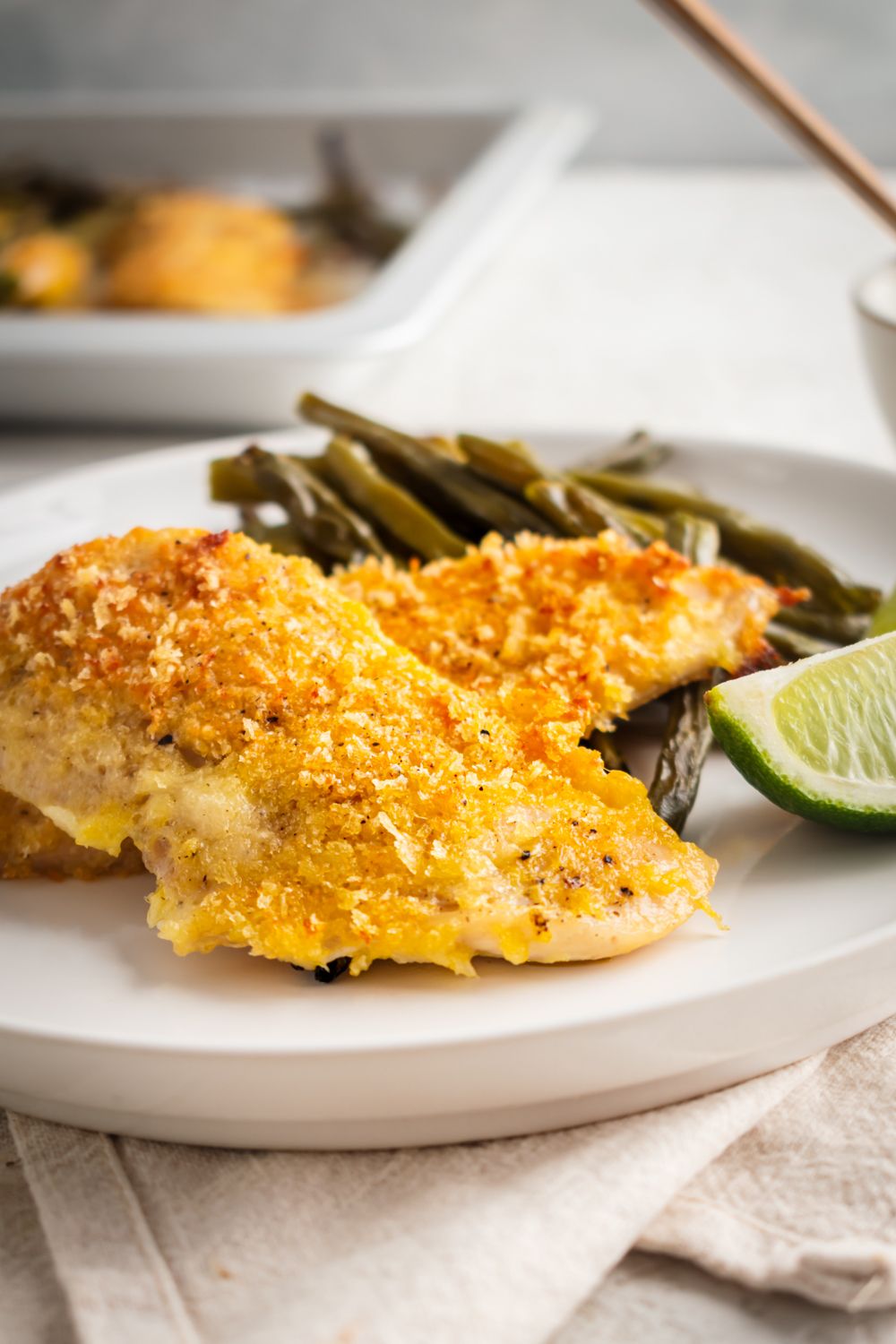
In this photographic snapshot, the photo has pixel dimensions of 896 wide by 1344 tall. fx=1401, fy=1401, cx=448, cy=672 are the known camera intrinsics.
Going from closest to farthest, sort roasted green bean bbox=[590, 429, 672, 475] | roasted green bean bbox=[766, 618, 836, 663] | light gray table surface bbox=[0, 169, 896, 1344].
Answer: roasted green bean bbox=[766, 618, 836, 663] → roasted green bean bbox=[590, 429, 672, 475] → light gray table surface bbox=[0, 169, 896, 1344]

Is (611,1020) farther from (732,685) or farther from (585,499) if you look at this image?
(585,499)

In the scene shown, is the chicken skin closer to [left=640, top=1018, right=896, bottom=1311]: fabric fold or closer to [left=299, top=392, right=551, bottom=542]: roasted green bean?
[left=299, top=392, right=551, bottom=542]: roasted green bean

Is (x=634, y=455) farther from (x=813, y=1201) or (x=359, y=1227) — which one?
(x=359, y=1227)

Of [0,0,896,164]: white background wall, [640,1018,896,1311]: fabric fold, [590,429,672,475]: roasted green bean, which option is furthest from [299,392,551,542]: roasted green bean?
[0,0,896,164]: white background wall

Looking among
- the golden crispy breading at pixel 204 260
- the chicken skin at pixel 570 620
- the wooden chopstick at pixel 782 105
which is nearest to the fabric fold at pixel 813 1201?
the chicken skin at pixel 570 620

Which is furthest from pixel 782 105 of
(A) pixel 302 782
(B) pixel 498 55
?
(B) pixel 498 55

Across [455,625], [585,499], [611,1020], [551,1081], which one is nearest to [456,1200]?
[551,1081]
